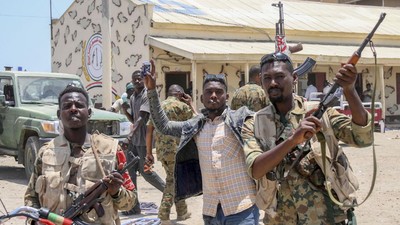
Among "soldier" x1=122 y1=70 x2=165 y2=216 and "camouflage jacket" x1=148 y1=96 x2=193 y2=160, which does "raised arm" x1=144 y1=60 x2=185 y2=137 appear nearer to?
"camouflage jacket" x1=148 y1=96 x2=193 y2=160

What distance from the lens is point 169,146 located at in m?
6.66

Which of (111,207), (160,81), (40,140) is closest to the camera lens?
(111,207)

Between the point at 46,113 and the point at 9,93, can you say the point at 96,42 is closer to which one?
the point at 9,93

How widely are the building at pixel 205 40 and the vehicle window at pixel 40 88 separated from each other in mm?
6502

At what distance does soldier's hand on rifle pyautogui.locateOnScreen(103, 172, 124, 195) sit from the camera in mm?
3091

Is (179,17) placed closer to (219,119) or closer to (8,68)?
(8,68)

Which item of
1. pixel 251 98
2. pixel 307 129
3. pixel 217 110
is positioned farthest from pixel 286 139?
pixel 251 98

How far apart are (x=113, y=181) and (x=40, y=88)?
8397 mm

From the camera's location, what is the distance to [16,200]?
28.3 ft

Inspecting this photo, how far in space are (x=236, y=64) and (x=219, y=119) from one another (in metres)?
16.2

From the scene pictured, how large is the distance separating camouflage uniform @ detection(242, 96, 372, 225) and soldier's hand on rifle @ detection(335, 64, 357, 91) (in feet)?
0.81

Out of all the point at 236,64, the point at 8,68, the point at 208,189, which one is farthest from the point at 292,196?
the point at 236,64

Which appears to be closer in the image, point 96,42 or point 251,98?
point 251,98

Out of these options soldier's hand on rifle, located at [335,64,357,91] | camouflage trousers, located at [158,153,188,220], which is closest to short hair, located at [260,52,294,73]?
soldier's hand on rifle, located at [335,64,357,91]
